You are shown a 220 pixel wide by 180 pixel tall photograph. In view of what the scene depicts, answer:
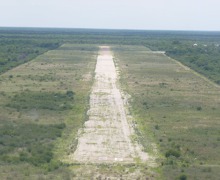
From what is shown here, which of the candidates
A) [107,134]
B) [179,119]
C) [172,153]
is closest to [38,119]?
[107,134]

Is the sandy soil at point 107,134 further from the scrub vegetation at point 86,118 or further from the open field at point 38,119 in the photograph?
the open field at point 38,119

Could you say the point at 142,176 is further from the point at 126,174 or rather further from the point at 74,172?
the point at 74,172

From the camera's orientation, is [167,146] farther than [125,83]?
No

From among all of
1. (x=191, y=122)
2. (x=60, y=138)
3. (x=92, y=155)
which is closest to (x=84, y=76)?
(x=191, y=122)

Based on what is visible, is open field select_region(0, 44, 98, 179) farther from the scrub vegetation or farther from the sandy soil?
the sandy soil

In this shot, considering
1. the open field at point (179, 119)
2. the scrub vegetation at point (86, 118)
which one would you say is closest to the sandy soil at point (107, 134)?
the scrub vegetation at point (86, 118)

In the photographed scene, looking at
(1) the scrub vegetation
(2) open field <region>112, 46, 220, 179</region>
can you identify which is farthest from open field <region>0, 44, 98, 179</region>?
(2) open field <region>112, 46, 220, 179</region>

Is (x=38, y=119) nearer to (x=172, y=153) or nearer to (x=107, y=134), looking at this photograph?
(x=107, y=134)
